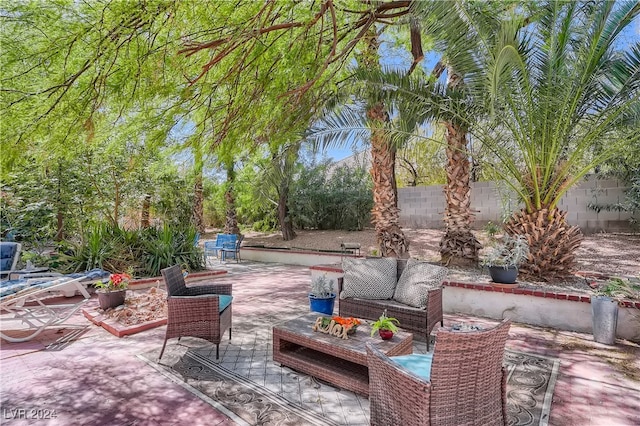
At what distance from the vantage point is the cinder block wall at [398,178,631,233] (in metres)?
9.82

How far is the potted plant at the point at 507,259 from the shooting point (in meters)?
5.39

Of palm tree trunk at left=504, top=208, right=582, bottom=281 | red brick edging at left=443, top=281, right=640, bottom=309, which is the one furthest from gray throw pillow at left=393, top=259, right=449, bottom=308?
palm tree trunk at left=504, top=208, right=582, bottom=281

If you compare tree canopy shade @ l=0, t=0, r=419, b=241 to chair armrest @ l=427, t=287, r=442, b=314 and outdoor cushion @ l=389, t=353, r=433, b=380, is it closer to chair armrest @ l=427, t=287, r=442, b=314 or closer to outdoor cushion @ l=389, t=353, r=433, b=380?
chair armrest @ l=427, t=287, r=442, b=314

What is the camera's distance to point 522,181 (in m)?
6.03

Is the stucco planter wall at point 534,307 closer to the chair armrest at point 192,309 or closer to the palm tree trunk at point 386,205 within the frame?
the palm tree trunk at point 386,205

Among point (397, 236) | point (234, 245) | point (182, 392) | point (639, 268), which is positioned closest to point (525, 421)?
point (182, 392)

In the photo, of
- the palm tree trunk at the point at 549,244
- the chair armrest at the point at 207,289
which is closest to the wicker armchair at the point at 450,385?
the chair armrest at the point at 207,289

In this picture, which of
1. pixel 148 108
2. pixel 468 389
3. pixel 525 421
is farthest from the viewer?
pixel 148 108

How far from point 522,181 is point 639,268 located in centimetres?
410

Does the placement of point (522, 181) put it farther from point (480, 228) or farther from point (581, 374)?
point (480, 228)

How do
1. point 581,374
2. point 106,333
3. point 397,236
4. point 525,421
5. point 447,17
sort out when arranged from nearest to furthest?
point 525,421, point 581,374, point 106,333, point 447,17, point 397,236

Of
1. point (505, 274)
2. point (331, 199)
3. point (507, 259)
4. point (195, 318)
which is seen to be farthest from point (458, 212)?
point (331, 199)

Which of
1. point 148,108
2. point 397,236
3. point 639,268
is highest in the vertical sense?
point 148,108

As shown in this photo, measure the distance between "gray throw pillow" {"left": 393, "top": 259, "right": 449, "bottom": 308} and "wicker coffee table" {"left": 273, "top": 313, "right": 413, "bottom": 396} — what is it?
94cm
